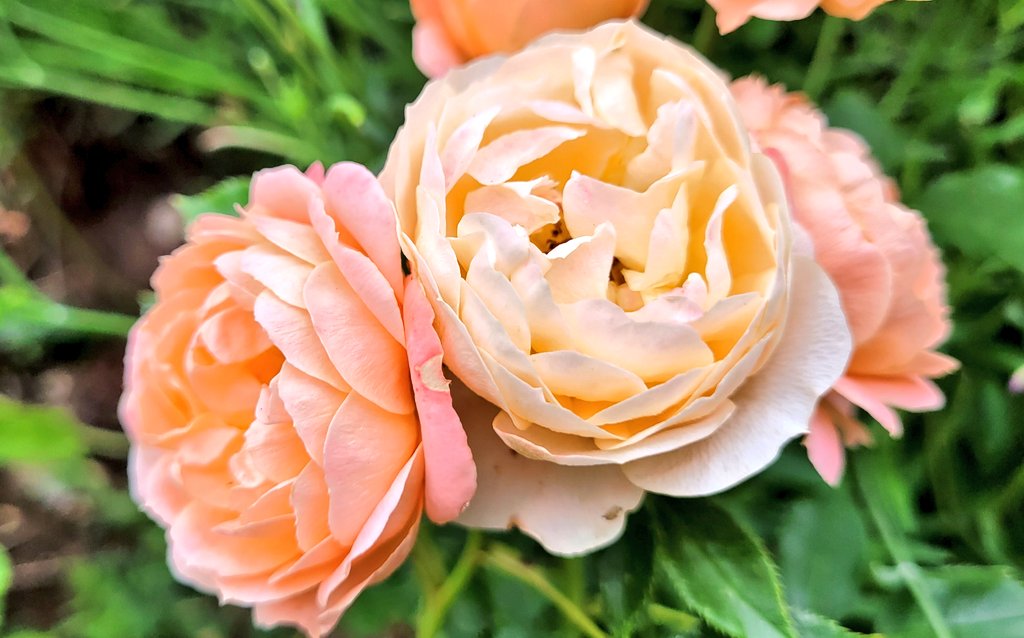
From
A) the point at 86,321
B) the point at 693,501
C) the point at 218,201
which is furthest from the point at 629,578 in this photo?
the point at 86,321

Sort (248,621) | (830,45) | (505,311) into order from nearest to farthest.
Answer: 1. (505,311)
2. (830,45)
3. (248,621)

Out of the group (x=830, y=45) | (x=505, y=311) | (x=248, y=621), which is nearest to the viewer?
(x=505, y=311)

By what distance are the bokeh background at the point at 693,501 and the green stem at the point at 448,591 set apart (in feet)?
0.06

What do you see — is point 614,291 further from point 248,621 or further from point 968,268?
point 248,621

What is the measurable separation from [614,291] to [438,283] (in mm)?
65

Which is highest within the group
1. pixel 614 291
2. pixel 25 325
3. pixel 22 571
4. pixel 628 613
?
pixel 614 291

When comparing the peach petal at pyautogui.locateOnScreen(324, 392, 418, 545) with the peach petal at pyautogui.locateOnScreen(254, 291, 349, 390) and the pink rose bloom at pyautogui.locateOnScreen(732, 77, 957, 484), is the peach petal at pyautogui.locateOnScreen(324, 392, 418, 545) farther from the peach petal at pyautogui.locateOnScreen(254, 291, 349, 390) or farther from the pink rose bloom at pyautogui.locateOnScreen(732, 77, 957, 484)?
the pink rose bloom at pyautogui.locateOnScreen(732, 77, 957, 484)

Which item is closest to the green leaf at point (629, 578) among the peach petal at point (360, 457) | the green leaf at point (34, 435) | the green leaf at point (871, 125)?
the peach petal at point (360, 457)

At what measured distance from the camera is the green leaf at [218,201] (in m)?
0.35

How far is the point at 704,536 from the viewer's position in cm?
28

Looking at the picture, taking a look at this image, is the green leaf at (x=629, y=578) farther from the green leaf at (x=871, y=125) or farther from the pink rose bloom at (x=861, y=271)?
the green leaf at (x=871, y=125)

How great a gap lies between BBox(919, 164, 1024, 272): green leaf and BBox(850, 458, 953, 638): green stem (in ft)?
0.41

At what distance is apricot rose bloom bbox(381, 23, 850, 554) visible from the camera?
22cm

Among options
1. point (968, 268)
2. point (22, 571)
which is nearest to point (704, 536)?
point (968, 268)
